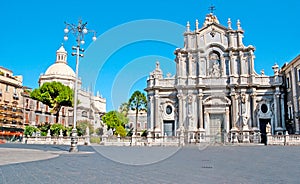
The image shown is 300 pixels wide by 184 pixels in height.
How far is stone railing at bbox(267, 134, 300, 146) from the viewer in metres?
28.0

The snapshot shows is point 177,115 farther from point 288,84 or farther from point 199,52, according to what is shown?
point 288,84

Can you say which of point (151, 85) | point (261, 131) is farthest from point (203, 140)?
point (151, 85)

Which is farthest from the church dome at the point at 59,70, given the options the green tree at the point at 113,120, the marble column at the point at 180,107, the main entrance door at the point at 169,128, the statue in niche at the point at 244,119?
the statue in niche at the point at 244,119

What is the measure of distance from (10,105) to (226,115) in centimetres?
3770

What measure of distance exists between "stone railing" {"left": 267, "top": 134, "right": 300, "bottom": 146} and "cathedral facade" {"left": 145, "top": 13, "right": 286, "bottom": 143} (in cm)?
520

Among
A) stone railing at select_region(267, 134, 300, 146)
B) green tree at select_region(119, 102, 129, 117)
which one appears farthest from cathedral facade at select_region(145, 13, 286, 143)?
green tree at select_region(119, 102, 129, 117)

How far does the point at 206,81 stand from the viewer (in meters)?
37.4

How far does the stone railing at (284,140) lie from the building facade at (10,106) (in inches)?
1640

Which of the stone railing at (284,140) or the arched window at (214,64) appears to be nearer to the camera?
the stone railing at (284,140)

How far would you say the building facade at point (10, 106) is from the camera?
165ft

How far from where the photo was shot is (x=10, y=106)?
52.4m

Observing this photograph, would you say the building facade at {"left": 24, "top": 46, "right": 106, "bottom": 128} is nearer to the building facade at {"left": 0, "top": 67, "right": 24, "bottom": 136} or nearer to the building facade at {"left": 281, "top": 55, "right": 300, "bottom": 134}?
the building facade at {"left": 0, "top": 67, "right": 24, "bottom": 136}

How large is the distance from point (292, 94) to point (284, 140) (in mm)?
7417

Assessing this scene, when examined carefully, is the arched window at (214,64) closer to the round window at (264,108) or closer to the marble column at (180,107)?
the marble column at (180,107)
